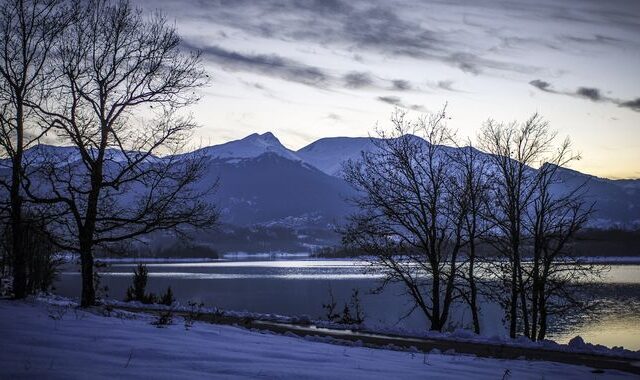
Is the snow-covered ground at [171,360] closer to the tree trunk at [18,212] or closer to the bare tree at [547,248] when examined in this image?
the tree trunk at [18,212]

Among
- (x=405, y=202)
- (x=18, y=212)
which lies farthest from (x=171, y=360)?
(x=405, y=202)

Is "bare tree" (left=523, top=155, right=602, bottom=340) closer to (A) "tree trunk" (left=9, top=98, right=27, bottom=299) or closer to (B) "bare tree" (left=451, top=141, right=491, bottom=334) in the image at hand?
(B) "bare tree" (left=451, top=141, right=491, bottom=334)

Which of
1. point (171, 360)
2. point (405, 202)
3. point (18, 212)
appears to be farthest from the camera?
point (405, 202)

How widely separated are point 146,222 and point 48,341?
10.7 meters

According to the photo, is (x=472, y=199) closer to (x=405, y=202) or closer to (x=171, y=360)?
(x=405, y=202)

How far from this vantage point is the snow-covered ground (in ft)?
21.3

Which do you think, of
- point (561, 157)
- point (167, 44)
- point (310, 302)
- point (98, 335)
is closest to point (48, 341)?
point (98, 335)

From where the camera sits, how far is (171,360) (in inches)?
296

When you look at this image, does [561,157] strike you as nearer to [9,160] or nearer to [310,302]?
[9,160]

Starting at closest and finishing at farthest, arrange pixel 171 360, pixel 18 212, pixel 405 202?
pixel 171 360 → pixel 18 212 → pixel 405 202

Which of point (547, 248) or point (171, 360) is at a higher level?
point (547, 248)

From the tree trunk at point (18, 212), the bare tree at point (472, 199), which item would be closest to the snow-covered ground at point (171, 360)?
the tree trunk at point (18, 212)

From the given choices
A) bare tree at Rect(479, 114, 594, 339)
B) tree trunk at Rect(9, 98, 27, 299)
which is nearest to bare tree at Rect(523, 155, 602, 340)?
bare tree at Rect(479, 114, 594, 339)

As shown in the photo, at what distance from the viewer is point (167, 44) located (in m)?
18.9
